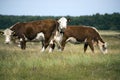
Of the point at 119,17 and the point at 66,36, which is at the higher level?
the point at 66,36

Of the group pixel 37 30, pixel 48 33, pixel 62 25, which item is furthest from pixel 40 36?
pixel 62 25

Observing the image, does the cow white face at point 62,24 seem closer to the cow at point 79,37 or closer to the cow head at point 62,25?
the cow head at point 62,25

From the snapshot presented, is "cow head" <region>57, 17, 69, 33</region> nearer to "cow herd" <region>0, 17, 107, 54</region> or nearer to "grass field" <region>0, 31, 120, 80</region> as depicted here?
"cow herd" <region>0, 17, 107, 54</region>

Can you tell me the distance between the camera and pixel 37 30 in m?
18.8

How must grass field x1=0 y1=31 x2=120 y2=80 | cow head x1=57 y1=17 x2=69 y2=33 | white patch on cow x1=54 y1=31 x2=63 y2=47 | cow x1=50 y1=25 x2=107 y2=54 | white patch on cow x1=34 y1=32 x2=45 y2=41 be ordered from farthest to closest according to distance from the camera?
cow x1=50 y1=25 x2=107 y2=54, white patch on cow x1=54 y1=31 x2=63 y2=47, cow head x1=57 y1=17 x2=69 y2=33, white patch on cow x1=34 y1=32 x2=45 y2=41, grass field x1=0 y1=31 x2=120 y2=80

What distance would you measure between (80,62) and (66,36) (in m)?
8.52

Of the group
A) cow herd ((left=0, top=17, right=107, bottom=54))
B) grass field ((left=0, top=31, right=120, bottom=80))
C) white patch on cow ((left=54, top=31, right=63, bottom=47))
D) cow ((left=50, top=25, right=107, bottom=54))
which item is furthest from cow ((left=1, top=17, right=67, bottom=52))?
grass field ((left=0, top=31, right=120, bottom=80))

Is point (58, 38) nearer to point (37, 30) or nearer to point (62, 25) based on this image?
point (62, 25)

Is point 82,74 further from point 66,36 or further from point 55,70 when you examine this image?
point 66,36

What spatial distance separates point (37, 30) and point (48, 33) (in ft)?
2.21

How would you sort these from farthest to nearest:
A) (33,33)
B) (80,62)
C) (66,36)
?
(66,36)
(33,33)
(80,62)

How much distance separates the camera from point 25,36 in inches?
759

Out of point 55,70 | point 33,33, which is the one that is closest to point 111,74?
point 55,70

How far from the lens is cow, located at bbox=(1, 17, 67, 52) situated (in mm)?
18781
